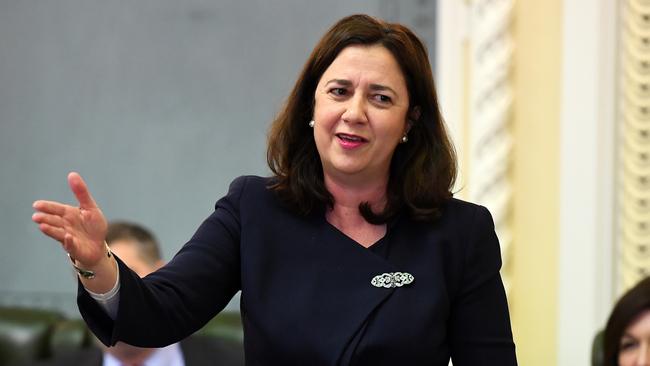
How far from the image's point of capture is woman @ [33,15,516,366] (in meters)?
2.18

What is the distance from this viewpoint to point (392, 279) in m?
2.26

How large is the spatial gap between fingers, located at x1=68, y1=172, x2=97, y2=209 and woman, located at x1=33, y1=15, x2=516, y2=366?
100mm

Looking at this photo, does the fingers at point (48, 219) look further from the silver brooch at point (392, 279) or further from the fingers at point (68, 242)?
the silver brooch at point (392, 279)

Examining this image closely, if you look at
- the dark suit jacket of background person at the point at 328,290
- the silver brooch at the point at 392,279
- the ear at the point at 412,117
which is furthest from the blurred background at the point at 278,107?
the silver brooch at the point at 392,279

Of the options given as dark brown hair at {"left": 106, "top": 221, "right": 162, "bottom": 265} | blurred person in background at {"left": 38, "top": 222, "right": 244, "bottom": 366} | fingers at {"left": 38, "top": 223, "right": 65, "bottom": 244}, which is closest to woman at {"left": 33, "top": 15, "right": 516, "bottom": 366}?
fingers at {"left": 38, "top": 223, "right": 65, "bottom": 244}

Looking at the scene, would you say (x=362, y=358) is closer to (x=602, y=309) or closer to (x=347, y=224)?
(x=347, y=224)

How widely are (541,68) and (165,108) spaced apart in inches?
70.4

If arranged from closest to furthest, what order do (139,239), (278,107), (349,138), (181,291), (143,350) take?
(181,291) → (349,138) → (143,350) → (139,239) → (278,107)

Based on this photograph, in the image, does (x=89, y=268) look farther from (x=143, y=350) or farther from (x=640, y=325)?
(x=143, y=350)

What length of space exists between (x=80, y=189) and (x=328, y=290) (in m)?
0.53

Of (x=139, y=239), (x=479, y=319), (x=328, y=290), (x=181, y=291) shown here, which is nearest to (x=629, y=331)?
(x=479, y=319)

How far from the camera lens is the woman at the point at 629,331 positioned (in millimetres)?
2754

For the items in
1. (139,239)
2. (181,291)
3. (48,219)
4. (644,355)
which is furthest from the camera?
(139,239)

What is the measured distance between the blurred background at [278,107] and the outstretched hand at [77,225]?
2.41 metres
